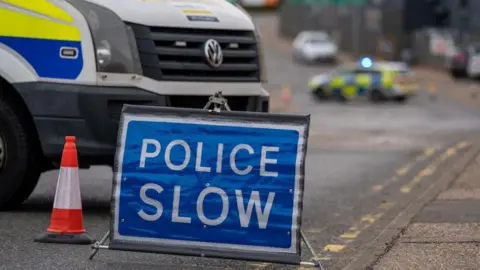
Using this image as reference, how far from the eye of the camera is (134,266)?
27.6 feet

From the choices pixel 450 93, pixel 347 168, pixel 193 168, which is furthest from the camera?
pixel 450 93

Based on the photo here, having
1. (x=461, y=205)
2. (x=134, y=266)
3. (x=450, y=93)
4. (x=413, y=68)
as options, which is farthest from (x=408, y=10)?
(x=134, y=266)

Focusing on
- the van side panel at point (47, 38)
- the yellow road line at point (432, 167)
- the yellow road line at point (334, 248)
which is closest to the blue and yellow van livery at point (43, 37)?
the van side panel at point (47, 38)

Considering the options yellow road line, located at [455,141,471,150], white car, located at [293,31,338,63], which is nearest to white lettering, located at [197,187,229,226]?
yellow road line, located at [455,141,471,150]

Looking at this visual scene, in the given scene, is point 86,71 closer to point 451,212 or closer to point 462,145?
point 451,212

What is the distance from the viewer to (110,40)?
10680 mm

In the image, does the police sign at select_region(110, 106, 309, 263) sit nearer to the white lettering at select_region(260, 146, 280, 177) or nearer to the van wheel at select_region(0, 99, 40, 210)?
the white lettering at select_region(260, 146, 280, 177)

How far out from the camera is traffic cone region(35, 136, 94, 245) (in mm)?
9086

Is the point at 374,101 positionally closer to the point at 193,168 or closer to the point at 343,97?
the point at 343,97

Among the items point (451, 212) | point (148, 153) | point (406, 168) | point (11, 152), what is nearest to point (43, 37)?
point (11, 152)

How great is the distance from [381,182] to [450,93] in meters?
31.2

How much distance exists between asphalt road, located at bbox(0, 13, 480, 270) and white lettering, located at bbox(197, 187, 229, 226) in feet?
1.57

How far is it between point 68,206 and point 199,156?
55.3 inches

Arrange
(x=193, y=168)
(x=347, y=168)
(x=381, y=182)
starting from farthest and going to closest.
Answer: (x=347, y=168)
(x=381, y=182)
(x=193, y=168)
